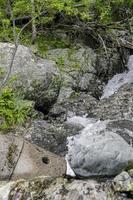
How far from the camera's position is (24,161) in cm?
840

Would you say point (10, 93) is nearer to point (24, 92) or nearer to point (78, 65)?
point (24, 92)

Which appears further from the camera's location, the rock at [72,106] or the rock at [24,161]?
the rock at [72,106]

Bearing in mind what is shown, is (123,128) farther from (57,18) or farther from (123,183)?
(57,18)

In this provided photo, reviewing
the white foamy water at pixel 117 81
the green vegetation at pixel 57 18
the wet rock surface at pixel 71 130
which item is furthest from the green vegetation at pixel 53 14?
the white foamy water at pixel 117 81

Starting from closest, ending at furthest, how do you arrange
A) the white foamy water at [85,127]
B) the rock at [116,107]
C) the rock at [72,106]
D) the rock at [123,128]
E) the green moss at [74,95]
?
the rock at [123,128] → the white foamy water at [85,127] → the rock at [116,107] → the rock at [72,106] → the green moss at [74,95]

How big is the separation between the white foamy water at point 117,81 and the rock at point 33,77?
78.7 inches

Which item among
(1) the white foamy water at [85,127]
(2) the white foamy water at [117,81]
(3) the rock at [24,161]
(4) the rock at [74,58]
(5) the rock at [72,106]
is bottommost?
(2) the white foamy water at [117,81]

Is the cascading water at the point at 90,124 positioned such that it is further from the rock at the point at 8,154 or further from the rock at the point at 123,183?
the rock at the point at 8,154

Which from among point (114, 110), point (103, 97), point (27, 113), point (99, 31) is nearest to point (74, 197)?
point (27, 113)

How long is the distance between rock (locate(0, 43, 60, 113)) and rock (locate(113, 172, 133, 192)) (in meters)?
5.04

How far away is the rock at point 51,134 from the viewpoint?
1010 centimetres

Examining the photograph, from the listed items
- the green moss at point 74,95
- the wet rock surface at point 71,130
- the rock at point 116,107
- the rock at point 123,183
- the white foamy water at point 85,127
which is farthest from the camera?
the green moss at point 74,95

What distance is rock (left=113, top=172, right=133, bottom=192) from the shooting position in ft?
21.6

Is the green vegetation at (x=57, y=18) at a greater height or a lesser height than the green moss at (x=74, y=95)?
greater
